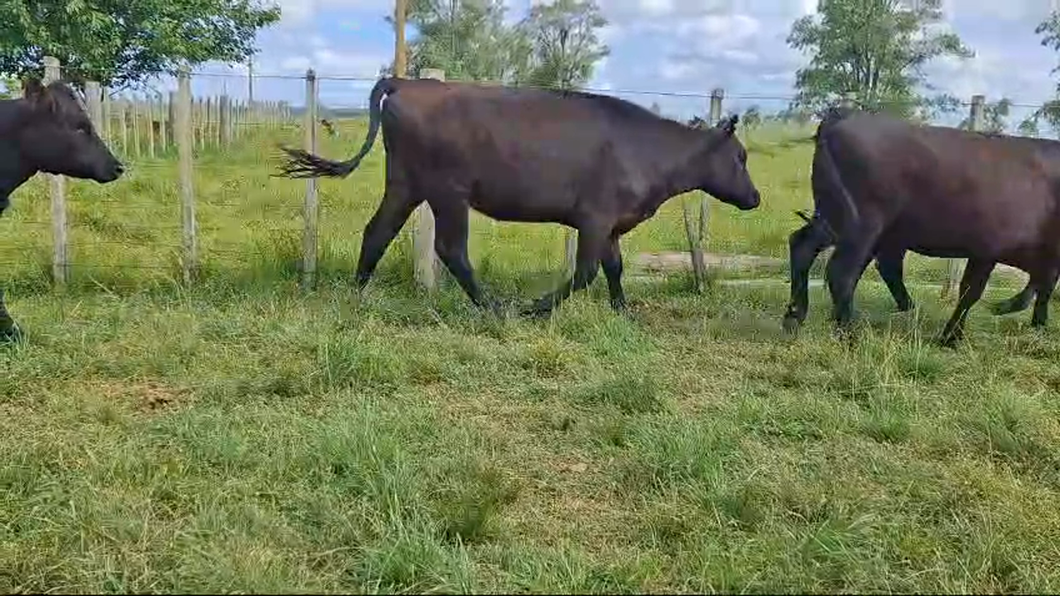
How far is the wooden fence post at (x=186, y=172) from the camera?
7.74m

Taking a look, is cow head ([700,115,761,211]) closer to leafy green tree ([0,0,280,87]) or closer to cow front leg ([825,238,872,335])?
cow front leg ([825,238,872,335])

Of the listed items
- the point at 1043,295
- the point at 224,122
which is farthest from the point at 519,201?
the point at 224,122

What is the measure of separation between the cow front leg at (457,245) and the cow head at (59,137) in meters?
2.23

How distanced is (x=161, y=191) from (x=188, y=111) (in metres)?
5.06

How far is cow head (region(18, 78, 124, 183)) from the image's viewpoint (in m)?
6.09

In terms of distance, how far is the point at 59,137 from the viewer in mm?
6219

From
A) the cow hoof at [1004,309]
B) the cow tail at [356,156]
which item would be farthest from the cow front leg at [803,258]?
the cow tail at [356,156]

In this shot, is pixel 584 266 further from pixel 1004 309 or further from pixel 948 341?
pixel 1004 309

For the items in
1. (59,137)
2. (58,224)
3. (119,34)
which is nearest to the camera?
(59,137)

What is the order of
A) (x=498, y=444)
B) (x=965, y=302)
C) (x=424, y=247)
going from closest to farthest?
1. (x=498, y=444)
2. (x=965, y=302)
3. (x=424, y=247)

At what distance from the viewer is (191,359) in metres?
5.41

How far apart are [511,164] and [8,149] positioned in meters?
3.25

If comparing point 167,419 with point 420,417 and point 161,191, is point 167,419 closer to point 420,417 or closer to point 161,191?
point 420,417

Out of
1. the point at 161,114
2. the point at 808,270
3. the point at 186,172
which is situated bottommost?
the point at 808,270
